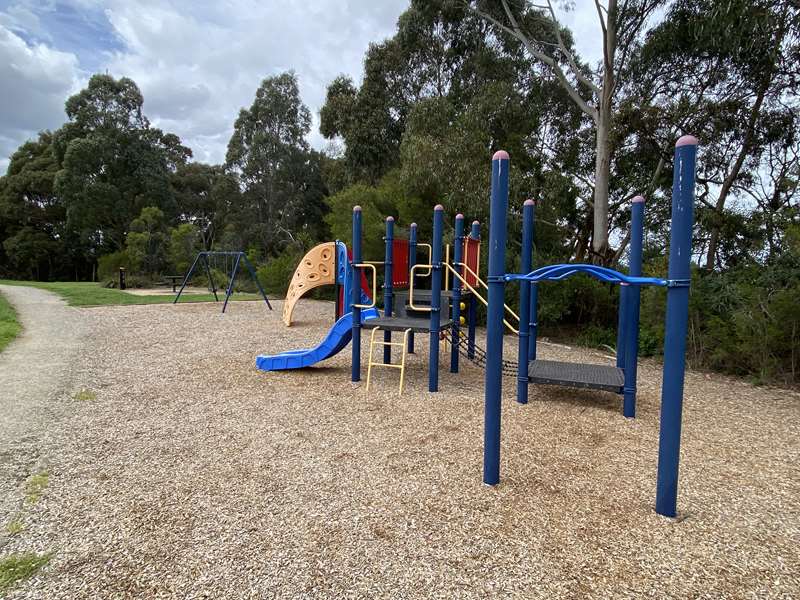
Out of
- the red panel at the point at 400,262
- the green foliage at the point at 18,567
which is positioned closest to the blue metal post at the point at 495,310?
the green foliage at the point at 18,567

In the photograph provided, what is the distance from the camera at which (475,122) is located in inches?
447

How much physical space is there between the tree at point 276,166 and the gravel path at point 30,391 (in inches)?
639

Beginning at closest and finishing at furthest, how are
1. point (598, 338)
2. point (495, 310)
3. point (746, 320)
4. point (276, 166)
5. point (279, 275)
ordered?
point (495, 310) → point (746, 320) → point (598, 338) → point (279, 275) → point (276, 166)

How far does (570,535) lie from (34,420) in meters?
3.91

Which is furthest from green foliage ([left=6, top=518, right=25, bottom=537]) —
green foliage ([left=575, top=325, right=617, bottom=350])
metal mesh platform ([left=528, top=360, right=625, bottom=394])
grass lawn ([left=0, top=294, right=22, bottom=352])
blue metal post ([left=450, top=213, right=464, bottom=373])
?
green foliage ([left=575, top=325, right=617, bottom=350])

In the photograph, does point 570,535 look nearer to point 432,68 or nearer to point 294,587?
point 294,587

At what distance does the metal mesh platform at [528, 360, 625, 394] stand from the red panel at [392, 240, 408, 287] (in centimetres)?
205

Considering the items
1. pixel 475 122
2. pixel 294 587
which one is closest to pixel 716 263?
pixel 475 122

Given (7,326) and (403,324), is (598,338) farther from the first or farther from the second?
(7,326)

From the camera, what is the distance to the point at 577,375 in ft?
13.5

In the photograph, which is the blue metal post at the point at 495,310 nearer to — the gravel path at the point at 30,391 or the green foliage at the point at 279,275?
the gravel path at the point at 30,391

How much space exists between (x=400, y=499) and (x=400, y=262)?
3928 millimetres

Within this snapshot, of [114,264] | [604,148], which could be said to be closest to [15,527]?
[604,148]

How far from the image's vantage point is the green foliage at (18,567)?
1764 mm
